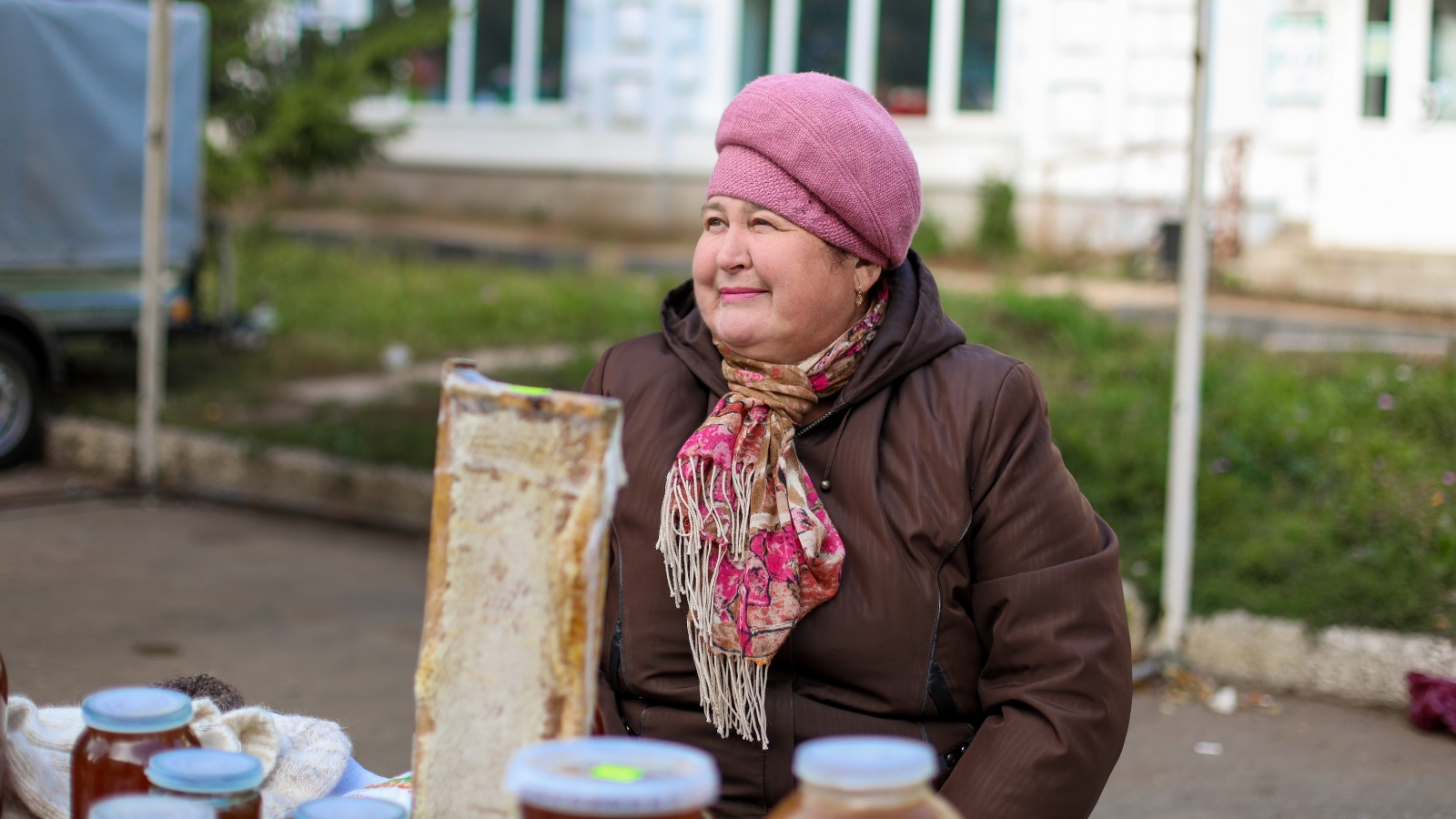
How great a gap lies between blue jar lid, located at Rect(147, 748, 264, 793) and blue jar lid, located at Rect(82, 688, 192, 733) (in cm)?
4

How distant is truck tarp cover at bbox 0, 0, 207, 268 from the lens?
764 centimetres

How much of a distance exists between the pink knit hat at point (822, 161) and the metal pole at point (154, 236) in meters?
5.15

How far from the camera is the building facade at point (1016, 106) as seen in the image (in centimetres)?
1238

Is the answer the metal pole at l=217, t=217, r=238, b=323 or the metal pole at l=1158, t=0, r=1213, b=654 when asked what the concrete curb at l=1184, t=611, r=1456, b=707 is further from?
the metal pole at l=217, t=217, r=238, b=323

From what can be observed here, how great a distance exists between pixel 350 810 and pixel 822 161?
1194 millimetres

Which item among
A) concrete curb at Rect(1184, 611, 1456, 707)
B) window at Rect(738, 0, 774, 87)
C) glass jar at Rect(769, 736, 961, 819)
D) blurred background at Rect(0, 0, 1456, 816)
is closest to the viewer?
glass jar at Rect(769, 736, 961, 819)

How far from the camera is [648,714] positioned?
2201mm

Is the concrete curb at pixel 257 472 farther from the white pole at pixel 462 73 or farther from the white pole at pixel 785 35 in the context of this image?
the white pole at pixel 462 73

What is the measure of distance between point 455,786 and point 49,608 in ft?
14.5

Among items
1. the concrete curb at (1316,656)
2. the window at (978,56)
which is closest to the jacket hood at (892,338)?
the concrete curb at (1316,656)

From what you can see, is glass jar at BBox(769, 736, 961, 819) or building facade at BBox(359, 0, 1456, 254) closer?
glass jar at BBox(769, 736, 961, 819)

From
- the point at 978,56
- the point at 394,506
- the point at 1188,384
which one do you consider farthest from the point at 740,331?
the point at 978,56

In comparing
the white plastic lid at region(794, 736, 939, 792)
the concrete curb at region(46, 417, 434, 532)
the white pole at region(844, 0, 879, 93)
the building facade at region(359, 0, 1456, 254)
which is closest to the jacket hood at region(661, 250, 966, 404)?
the white plastic lid at region(794, 736, 939, 792)

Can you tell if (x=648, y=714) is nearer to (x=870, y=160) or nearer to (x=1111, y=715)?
(x=1111, y=715)
